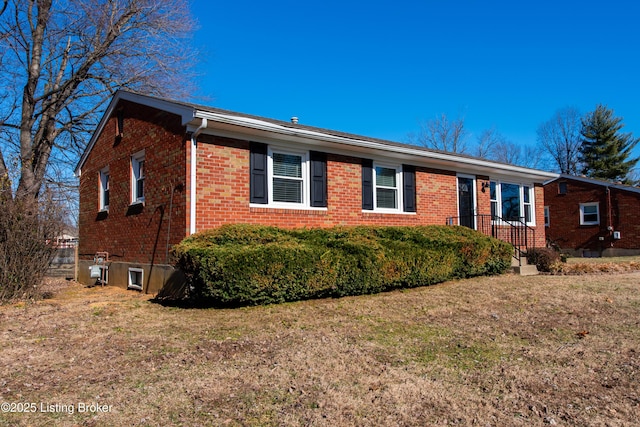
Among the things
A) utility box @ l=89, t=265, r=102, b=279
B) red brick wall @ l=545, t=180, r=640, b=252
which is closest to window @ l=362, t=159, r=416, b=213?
utility box @ l=89, t=265, r=102, b=279

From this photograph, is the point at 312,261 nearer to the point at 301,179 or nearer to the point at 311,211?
the point at 311,211

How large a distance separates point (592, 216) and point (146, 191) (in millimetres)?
22117

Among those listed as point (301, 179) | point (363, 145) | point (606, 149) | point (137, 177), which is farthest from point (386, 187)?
point (606, 149)

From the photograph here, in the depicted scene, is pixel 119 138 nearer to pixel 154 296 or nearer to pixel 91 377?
pixel 154 296

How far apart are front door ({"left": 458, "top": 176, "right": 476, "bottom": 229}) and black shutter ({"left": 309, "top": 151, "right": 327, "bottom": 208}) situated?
5124 mm

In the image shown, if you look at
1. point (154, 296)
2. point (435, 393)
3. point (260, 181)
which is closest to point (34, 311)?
point (154, 296)

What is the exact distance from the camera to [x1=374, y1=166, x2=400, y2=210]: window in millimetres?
11641

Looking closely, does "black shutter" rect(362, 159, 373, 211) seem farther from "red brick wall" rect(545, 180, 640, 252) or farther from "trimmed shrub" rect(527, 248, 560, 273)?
"red brick wall" rect(545, 180, 640, 252)

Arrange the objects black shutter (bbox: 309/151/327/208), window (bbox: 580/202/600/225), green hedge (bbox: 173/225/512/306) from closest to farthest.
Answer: green hedge (bbox: 173/225/512/306)
black shutter (bbox: 309/151/327/208)
window (bbox: 580/202/600/225)

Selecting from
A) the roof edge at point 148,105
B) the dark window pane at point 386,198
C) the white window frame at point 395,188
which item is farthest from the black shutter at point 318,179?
the roof edge at point 148,105

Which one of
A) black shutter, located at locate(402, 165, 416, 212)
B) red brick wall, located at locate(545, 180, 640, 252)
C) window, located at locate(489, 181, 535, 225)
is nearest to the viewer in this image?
black shutter, located at locate(402, 165, 416, 212)

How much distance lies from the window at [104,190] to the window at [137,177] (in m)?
1.96

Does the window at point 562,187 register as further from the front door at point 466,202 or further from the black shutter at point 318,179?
the black shutter at point 318,179

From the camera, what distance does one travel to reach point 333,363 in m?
4.36
